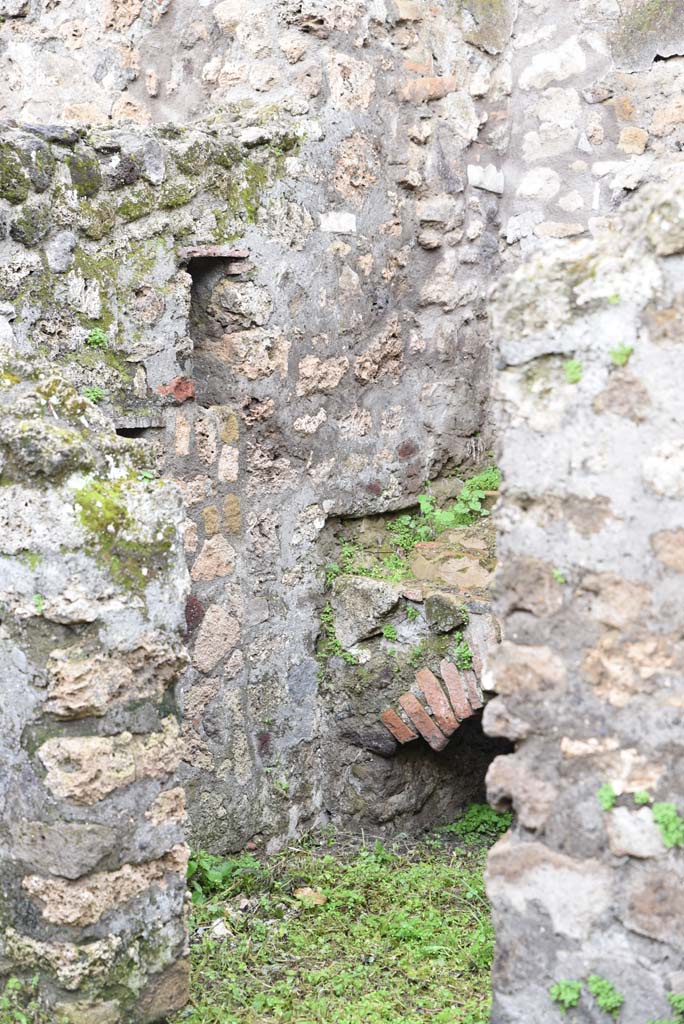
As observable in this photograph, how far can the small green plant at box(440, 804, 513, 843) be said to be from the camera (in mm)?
5031

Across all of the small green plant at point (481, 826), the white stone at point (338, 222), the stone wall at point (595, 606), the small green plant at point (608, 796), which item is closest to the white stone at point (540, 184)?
the white stone at point (338, 222)

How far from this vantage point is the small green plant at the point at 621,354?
2.36m

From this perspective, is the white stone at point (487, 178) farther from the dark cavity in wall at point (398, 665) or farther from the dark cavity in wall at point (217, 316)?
the dark cavity in wall at point (398, 665)

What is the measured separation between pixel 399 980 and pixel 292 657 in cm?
153

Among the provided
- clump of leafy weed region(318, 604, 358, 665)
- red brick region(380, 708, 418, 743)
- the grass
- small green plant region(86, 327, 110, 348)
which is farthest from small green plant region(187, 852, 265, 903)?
small green plant region(86, 327, 110, 348)

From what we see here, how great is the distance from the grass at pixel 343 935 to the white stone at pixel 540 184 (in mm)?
3019

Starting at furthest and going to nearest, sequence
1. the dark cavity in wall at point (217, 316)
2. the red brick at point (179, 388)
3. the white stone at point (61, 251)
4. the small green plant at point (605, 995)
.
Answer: the dark cavity in wall at point (217, 316) → the red brick at point (179, 388) → the white stone at point (61, 251) → the small green plant at point (605, 995)

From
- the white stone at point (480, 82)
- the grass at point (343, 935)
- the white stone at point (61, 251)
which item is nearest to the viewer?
the grass at point (343, 935)

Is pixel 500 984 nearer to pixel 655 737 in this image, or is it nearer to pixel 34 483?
pixel 655 737

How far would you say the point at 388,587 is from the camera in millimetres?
4734

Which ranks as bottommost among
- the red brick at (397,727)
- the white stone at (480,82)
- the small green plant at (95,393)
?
the red brick at (397,727)

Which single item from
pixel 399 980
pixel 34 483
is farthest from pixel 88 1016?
pixel 34 483

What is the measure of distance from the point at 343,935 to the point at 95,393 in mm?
2131

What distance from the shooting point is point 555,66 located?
5.26 metres
